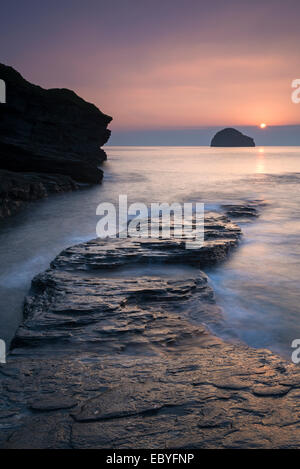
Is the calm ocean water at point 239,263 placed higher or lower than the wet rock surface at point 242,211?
lower

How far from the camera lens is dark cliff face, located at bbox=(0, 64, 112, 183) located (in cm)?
1695

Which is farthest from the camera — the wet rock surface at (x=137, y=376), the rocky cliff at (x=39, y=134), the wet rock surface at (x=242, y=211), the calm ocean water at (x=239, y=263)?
the rocky cliff at (x=39, y=134)

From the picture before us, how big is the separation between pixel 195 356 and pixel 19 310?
2.89 meters

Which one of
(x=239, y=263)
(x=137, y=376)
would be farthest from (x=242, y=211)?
(x=137, y=376)

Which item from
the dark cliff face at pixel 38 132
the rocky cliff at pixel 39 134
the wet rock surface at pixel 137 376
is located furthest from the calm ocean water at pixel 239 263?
the dark cliff face at pixel 38 132

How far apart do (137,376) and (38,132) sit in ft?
62.0

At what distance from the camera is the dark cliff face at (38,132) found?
17.0 m

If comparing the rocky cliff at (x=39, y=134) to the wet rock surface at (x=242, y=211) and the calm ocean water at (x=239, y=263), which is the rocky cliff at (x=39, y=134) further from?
the wet rock surface at (x=242, y=211)

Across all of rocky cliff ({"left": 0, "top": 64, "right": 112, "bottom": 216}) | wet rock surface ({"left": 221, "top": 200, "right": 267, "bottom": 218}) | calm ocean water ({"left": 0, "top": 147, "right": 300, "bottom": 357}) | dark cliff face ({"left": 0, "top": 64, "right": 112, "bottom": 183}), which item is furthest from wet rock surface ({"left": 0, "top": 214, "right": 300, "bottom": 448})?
dark cliff face ({"left": 0, "top": 64, "right": 112, "bottom": 183})

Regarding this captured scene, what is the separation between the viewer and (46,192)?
1468cm

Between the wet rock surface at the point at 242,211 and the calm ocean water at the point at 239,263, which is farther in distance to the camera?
the wet rock surface at the point at 242,211

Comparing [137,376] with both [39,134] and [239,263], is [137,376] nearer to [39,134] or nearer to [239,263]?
[239,263]

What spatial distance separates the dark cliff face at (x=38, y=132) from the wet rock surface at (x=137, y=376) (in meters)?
13.9
